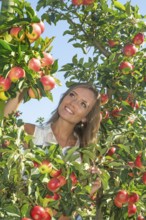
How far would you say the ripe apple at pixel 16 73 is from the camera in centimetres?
173

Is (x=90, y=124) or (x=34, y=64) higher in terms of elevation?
(x=34, y=64)

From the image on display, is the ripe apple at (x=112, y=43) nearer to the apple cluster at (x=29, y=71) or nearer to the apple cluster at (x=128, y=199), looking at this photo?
the apple cluster at (x=128, y=199)

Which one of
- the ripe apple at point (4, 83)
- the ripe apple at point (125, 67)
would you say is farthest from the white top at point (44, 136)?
the ripe apple at point (4, 83)

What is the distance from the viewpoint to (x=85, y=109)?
9.59ft

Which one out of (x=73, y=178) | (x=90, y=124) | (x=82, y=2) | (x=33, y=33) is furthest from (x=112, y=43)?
(x=33, y=33)

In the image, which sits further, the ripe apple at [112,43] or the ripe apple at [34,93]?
the ripe apple at [112,43]

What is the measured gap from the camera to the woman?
9.43ft

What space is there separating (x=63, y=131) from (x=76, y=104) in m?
0.30

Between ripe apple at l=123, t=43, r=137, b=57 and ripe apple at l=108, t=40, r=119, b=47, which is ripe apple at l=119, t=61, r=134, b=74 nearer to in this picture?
ripe apple at l=123, t=43, r=137, b=57

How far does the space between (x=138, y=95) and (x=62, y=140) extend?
0.99 metres

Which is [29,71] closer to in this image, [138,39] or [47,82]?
[47,82]

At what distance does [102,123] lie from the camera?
3.75 metres

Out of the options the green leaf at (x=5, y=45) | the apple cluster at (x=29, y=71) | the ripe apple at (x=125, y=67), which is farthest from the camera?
the ripe apple at (x=125, y=67)

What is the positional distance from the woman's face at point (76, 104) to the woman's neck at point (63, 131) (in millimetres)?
104
